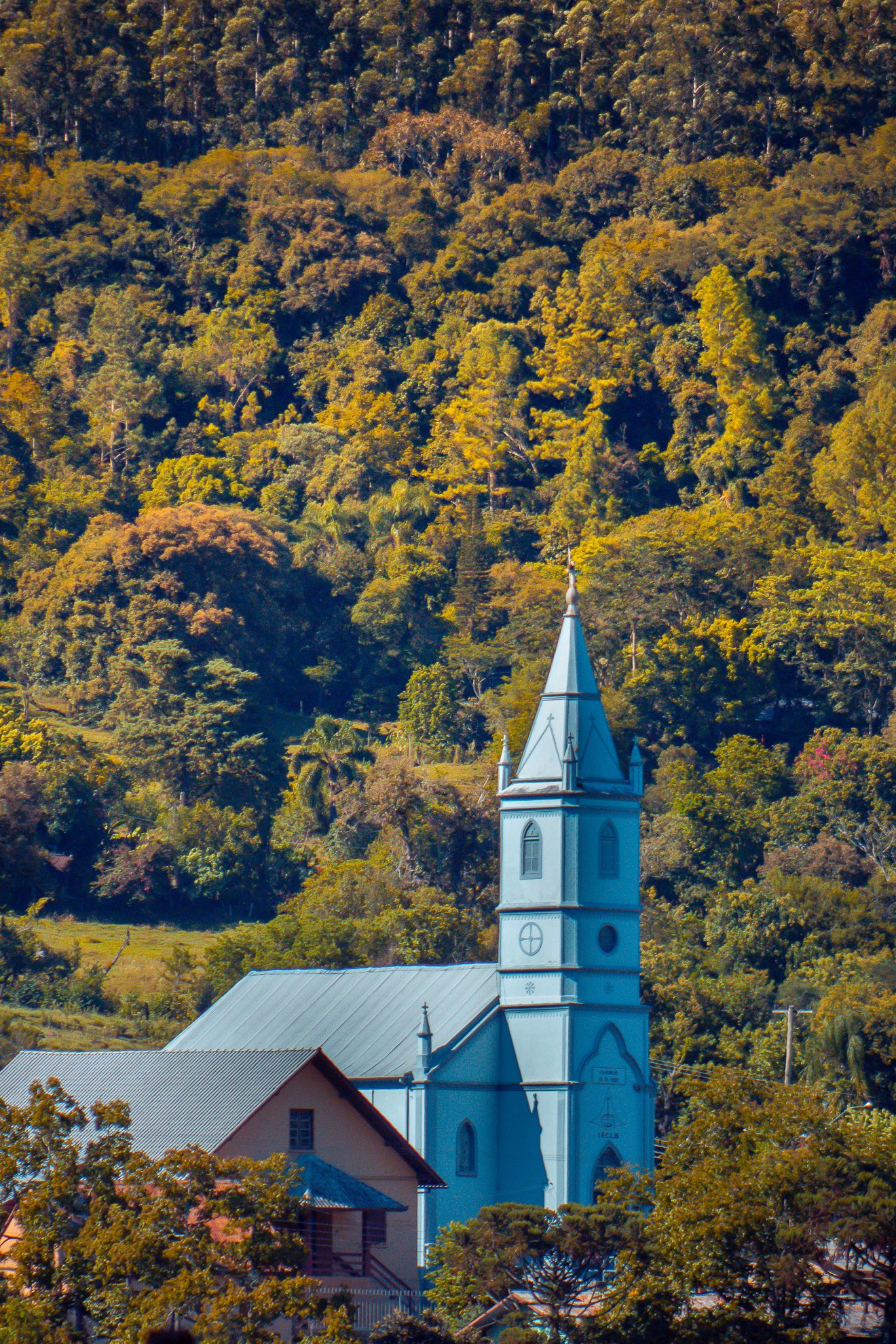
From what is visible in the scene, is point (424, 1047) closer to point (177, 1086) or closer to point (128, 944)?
point (177, 1086)

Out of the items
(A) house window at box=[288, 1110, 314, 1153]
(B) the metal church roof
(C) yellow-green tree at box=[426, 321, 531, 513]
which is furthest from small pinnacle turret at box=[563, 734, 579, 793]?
(C) yellow-green tree at box=[426, 321, 531, 513]

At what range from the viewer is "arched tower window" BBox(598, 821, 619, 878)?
209ft

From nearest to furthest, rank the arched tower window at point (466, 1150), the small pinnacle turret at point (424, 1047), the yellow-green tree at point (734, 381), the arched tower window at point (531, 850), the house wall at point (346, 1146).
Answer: the house wall at point (346, 1146) < the small pinnacle turret at point (424, 1047) < the arched tower window at point (466, 1150) < the arched tower window at point (531, 850) < the yellow-green tree at point (734, 381)

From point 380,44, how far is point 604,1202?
402 ft

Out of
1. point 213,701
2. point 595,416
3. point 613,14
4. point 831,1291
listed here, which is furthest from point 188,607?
point 831,1291

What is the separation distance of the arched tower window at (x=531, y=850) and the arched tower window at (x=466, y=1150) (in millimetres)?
6499

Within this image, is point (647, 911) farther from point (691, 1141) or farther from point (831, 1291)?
point (831, 1291)

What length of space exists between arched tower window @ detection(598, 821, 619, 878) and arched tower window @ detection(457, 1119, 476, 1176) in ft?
23.0

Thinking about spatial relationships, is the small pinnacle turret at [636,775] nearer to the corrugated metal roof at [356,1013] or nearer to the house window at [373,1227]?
the corrugated metal roof at [356,1013]

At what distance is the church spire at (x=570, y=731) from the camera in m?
64.4

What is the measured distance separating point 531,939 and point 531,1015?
1900 mm

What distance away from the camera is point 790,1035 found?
6750 centimetres

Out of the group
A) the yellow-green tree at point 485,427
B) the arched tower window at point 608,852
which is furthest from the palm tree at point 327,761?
the arched tower window at point 608,852

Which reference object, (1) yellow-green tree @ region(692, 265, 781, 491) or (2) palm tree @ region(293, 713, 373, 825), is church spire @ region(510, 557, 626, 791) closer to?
(2) palm tree @ region(293, 713, 373, 825)
